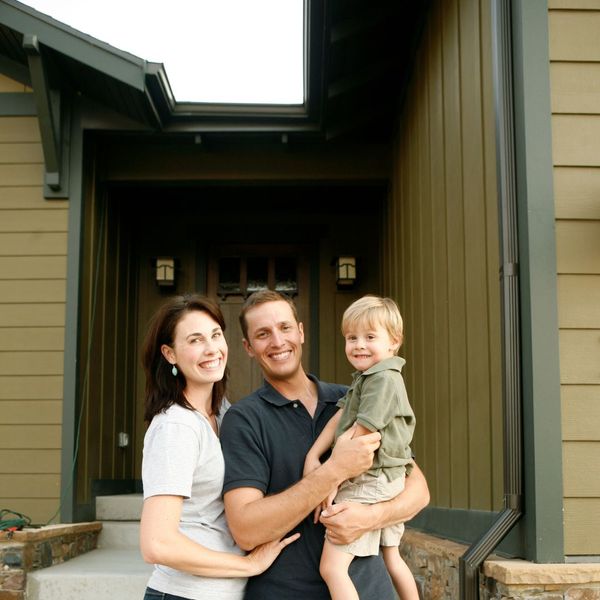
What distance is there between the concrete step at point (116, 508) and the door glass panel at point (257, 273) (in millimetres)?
1963

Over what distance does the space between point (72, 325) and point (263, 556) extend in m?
3.77

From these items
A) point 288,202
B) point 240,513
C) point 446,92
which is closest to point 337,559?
point 240,513

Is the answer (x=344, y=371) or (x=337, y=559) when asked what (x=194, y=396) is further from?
(x=344, y=371)

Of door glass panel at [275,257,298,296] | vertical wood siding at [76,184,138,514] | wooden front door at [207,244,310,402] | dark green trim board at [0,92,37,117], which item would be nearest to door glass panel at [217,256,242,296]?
wooden front door at [207,244,310,402]

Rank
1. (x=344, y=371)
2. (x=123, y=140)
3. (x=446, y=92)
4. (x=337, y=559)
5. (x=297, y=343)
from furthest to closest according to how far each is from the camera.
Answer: (x=344, y=371) < (x=123, y=140) < (x=446, y=92) < (x=297, y=343) < (x=337, y=559)

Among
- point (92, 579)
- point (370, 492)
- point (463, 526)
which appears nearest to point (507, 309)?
point (370, 492)

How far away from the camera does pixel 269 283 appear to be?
712cm

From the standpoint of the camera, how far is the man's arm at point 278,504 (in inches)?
79.7

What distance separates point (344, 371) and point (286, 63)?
2388mm

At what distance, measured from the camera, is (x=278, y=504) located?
2037 mm

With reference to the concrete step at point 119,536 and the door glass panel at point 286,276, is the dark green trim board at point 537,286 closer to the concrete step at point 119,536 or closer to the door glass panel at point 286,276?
the concrete step at point 119,536

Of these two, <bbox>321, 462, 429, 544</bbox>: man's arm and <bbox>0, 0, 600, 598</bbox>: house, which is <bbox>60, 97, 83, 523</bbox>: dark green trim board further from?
<bbox>321, 462, 429, 544</bbox>: man's arm

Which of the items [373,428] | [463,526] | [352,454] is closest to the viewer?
[352,454]

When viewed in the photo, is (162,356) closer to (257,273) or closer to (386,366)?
(386,366)
